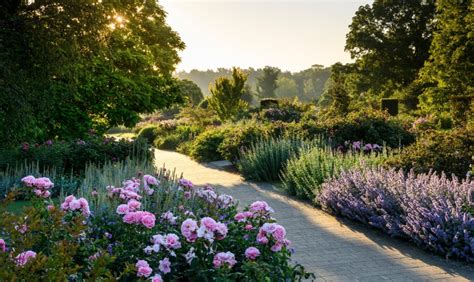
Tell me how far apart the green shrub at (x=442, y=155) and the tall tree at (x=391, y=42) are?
27.4 m

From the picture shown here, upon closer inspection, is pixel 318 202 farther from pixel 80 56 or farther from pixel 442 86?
pixel 442 86

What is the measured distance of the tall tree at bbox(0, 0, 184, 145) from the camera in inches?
344

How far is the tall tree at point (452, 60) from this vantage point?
25828 millimetres

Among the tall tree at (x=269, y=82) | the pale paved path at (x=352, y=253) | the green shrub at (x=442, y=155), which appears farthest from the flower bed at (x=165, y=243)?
the tall tree at (x=269, y=82)

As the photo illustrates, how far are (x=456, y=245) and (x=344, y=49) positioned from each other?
3285 centimetres

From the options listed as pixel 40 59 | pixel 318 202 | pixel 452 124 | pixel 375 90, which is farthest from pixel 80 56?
pixel 375 90

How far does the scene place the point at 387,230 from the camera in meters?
5.96

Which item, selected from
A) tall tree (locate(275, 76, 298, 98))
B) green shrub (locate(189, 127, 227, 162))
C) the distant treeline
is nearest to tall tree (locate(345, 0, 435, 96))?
green shrub (locate(189, 127, 227, 162))

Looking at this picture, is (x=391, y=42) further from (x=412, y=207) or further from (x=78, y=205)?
(x=78, y=205)

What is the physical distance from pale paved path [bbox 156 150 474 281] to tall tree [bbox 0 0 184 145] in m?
5.00

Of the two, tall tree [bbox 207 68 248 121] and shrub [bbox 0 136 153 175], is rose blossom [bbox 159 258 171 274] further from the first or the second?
tall tree [bbox 207 68 248 121]

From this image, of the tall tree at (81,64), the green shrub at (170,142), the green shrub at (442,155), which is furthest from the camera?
the green shrub at (170,142)

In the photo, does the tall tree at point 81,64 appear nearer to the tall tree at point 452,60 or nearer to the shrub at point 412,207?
the shrub at point 412,207

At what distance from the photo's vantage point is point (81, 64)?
35.1ft
